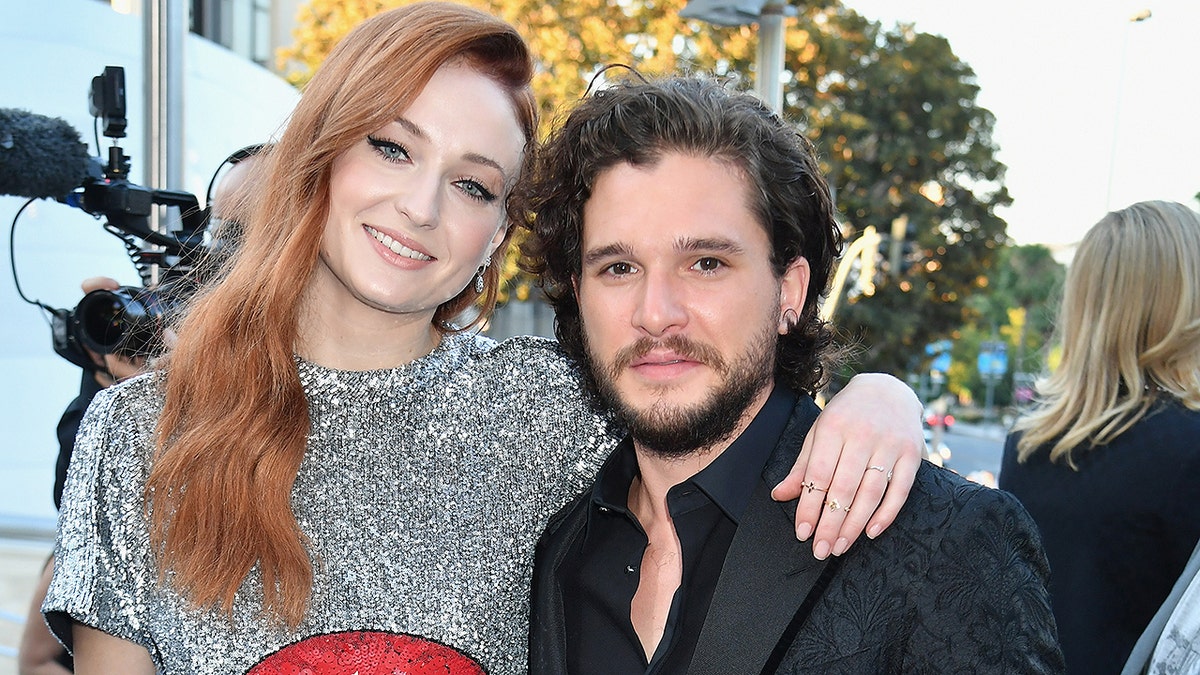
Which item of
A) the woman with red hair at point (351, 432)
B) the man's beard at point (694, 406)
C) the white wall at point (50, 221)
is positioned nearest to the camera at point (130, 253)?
the woman with red hair at point (351, 432)

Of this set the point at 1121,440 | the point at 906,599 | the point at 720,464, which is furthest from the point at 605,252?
the point at 1121,440

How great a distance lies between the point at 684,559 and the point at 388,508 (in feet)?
1.83

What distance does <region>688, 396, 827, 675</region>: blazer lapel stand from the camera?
58.5 inches

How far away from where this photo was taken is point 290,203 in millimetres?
1892

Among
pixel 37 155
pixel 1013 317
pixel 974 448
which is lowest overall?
pixel 1013 317

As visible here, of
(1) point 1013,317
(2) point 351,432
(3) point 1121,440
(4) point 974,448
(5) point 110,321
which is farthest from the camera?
(1) point 1013,317

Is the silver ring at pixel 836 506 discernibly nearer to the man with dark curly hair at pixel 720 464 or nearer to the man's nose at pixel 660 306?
the man with dark curly hair at pixel 720 464

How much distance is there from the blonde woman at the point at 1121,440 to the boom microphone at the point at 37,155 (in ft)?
8.63

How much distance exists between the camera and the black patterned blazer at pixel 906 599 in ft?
4.59

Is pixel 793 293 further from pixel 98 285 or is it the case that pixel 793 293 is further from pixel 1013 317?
pixel 1013 317

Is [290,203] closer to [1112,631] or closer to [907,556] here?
[907,556]

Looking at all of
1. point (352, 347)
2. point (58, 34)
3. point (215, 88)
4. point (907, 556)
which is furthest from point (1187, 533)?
point (215, 88)

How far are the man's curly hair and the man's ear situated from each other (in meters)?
0.02

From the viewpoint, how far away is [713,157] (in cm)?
185
